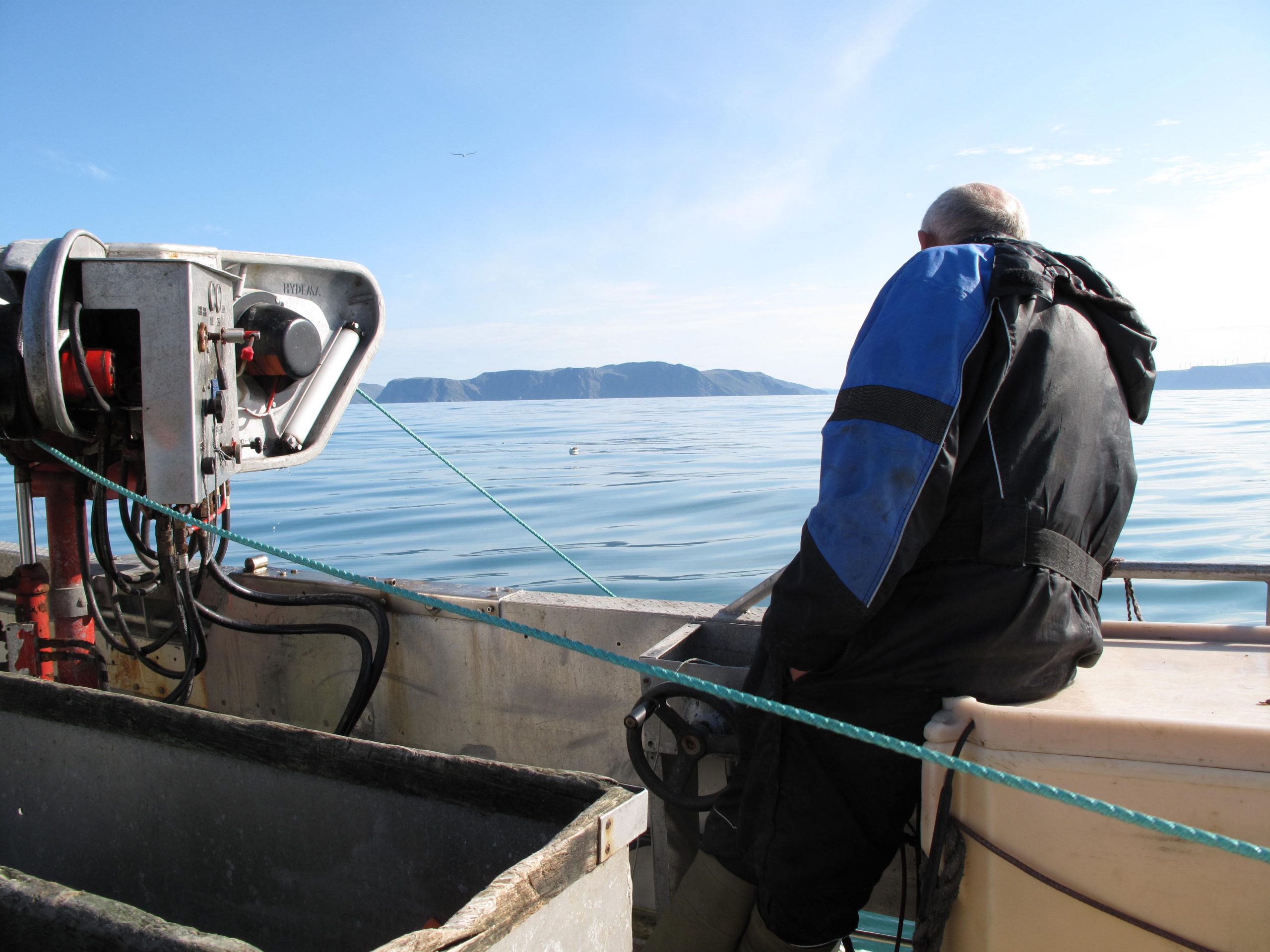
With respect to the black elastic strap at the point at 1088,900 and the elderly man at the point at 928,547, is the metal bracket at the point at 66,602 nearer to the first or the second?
the elderly man at the point at 928,547

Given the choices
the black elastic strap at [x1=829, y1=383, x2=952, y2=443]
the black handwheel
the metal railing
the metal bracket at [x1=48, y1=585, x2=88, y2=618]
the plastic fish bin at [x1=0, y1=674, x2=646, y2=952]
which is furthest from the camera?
the metal bracket at [x1=48, y1=585, x2=88, y2=618]

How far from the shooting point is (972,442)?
1.44 m

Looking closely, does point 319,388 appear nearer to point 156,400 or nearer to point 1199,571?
point 156,400

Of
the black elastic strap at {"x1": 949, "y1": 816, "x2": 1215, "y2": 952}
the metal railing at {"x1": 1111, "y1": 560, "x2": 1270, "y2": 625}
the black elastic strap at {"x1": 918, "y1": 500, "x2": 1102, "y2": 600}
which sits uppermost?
the black elastic strap at {"x1": 918, "y1": 500, "x2": 1102, "y2": 600}

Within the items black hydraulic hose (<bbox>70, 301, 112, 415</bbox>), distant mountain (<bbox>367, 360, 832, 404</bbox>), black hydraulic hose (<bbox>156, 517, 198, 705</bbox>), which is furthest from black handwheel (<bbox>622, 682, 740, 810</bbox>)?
distant mountain (<bbox>367, 360, 832, 404</bbox>)

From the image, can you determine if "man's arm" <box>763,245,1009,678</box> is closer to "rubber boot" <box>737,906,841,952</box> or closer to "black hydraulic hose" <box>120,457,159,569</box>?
"rubber boot" <box>737,906,841,952</box>

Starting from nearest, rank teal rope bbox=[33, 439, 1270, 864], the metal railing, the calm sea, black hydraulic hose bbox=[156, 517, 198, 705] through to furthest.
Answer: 1. teal rope bbox=[33, 439, 1270, 864]
2. the metal railing
3. black hydraulic hose bbox=[156, 517, 198, 705]
4. the calm sea

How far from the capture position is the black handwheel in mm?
1947

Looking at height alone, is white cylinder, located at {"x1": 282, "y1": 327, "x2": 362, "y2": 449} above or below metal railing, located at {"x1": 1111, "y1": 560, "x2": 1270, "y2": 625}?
above

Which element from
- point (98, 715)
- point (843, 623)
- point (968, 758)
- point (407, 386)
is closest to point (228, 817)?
point (98, 715)

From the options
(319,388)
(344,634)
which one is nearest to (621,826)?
(344,634)

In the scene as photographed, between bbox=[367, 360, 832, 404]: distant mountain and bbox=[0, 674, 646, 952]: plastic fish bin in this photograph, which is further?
bbox=[367, 360, 832, 404]: distant mountain

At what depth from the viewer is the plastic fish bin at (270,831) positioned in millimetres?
1207

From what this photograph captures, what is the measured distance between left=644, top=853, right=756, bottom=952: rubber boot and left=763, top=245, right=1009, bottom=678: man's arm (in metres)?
0.54
